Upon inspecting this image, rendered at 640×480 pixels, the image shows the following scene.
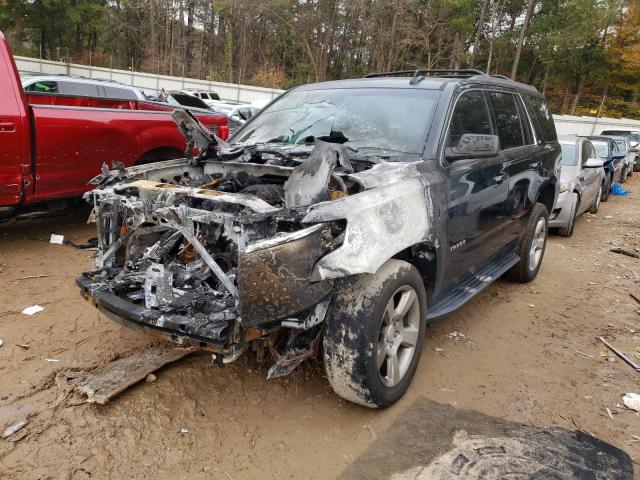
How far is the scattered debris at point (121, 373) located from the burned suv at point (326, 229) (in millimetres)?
489

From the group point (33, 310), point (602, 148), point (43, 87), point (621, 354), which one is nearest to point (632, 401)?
point (621, 354)

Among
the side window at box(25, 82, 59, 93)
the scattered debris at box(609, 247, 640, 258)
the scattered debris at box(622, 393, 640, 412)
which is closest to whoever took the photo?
the scattered debris at box(622, 393, 640, 412)

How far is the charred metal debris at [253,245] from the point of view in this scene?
2.33 m

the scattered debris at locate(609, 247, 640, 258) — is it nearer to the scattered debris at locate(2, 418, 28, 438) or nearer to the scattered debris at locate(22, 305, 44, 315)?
the scattered debris at locate(22, 305, 44, 315)

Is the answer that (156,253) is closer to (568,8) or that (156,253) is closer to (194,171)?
(194,171)

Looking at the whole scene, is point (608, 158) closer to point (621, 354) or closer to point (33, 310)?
point (621, 354)

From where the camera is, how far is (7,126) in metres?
4.52

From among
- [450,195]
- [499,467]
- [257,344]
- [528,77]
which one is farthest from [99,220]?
[528,77]

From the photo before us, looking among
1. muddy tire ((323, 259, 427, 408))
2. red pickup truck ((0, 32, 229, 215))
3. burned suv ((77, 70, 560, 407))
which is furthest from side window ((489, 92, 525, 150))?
red pickup truck ((0, 32, 229, 215))

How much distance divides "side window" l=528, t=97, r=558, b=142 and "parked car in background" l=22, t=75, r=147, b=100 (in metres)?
8.24

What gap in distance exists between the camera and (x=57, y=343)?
3.50 meters

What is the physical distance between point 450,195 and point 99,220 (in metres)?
2.34

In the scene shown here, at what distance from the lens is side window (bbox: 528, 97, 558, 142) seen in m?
5.20

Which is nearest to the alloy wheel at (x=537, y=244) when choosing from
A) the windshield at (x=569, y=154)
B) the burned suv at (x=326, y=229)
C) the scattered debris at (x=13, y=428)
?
the burned suv at (x=326, y=229)
